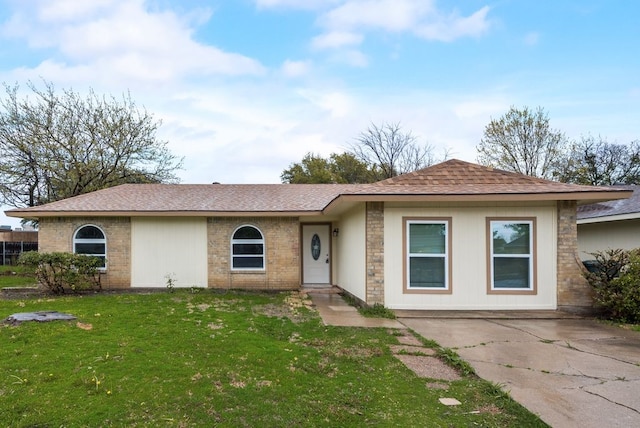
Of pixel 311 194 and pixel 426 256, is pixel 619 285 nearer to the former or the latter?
pixel 426 256

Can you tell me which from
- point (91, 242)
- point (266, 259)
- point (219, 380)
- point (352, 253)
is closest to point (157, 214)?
point (91, 242)

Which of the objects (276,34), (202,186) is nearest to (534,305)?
(276,34)

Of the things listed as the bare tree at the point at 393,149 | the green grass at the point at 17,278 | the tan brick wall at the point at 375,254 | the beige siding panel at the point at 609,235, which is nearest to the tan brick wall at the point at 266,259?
the tan brick wall at the point at 375,254

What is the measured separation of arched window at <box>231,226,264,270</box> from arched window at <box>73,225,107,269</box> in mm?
3864

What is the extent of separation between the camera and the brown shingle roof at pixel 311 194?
8.09 metres

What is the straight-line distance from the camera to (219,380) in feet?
13.5

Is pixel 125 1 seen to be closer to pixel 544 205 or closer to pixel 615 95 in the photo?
pixel 544 205

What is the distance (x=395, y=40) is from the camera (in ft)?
43.9

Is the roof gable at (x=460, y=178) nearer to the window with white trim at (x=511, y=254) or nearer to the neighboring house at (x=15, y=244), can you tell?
the window with white trim at (x=511, y=254)

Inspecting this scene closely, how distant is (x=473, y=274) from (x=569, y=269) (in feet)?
6.57

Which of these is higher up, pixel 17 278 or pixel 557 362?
pixel 557 362

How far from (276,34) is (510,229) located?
916 centimetres

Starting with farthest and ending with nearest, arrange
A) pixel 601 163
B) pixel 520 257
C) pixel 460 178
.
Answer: pixel 601 163, pixel 460 178, pixel 520 257

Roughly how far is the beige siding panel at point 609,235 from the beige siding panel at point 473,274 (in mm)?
2935
